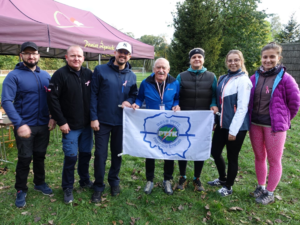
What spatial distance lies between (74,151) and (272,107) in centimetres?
291

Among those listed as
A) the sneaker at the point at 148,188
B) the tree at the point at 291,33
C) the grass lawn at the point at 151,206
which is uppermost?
the tree at the point at 291,33

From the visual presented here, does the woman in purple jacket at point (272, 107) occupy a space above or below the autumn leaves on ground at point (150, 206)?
above

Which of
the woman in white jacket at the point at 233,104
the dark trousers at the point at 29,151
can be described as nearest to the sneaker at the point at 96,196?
the dark trousers at the point at 29,151

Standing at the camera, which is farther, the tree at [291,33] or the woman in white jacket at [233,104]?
the tree at [291,33]

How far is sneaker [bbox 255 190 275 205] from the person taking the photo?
3290 mm

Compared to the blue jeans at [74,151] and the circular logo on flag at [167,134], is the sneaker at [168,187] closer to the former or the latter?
the circular logo on flag at [167,134]

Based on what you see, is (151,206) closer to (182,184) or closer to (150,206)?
(150,206)

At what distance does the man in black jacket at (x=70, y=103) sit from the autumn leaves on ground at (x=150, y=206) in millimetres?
342

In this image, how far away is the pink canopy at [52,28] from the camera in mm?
4426

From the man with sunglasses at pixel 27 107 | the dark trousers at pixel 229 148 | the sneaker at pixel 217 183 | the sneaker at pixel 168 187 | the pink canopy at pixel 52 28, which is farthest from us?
the pink canopy at pixel 52 28

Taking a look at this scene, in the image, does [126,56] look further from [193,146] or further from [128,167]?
[128,167]

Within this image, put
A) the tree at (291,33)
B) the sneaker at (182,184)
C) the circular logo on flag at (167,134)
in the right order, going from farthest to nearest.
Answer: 1. the tree at (291,33)
2. the sneaker at (182,184)
3. the circular logo on flag at (167,134)

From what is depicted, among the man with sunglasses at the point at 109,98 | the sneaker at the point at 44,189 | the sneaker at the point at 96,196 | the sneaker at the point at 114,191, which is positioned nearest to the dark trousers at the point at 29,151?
the sneaker at the point at 44,189

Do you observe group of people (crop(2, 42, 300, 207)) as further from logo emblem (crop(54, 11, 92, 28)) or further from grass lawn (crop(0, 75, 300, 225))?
logo emblem (crop(54, 11, 92, 28))
